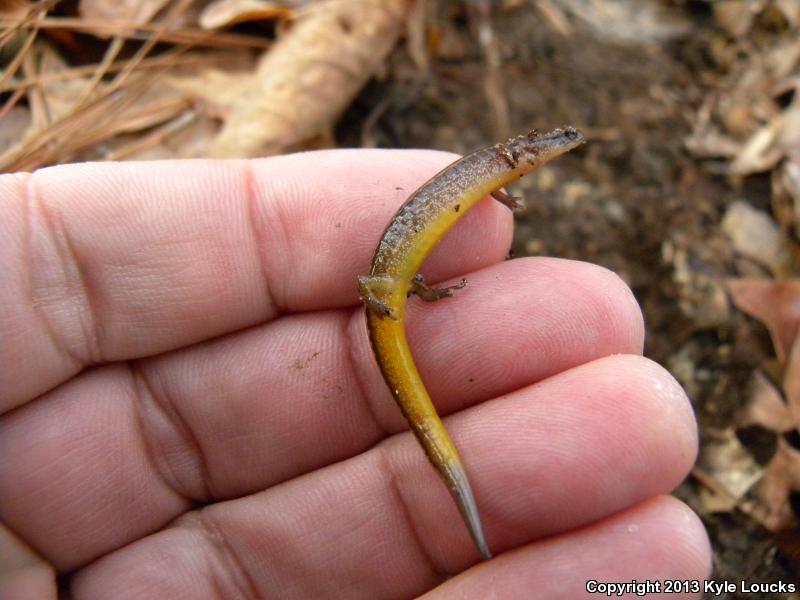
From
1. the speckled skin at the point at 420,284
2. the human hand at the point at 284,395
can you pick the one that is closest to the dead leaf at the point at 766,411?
the human hand at the point at 284,395

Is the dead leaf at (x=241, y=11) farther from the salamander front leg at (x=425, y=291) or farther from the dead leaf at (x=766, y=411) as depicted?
the dead leaf at (x=766, y=411)

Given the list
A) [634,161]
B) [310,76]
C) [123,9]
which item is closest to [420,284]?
[310,76]

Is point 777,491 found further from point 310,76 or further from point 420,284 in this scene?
point 310,76

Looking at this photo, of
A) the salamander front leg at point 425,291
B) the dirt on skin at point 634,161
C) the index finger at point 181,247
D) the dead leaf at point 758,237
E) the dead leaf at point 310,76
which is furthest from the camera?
the dead leaf at point 758,237

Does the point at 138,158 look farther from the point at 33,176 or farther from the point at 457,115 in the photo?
the point at 457,115

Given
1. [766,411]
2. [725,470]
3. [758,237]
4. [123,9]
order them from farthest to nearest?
[758,237] < [123,9] < [766,411] < [725,470]

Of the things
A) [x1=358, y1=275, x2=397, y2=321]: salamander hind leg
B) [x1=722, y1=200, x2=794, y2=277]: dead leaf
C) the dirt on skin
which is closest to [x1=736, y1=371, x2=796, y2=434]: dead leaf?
the dirt on skin
